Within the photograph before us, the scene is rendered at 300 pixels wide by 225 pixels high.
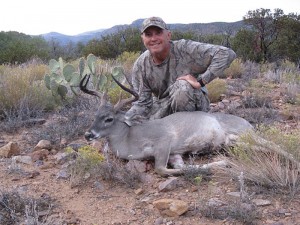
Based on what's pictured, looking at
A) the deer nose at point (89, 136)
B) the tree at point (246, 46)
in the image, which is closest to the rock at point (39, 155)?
the deer nose at point (89, 136)

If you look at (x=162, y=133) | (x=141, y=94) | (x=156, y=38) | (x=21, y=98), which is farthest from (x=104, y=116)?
(x=21, y=98)

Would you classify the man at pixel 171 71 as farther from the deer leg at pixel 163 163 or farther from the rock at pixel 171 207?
the rock at pixel 171 207

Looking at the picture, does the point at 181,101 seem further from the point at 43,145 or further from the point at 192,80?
the point at 43,145

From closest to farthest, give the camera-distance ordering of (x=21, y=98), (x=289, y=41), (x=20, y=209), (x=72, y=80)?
(x=20, y=209) < (x=21, y=98) < (x=72, y=80) < (x=289, y=41)

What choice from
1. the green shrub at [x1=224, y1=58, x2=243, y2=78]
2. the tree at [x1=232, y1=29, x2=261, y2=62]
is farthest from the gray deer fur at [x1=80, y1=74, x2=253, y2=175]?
the tree at [x1=232, y1=29, x2=261, y2=62]

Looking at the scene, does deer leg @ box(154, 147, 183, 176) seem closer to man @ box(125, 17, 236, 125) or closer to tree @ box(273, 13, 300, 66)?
man @ box(125, 17, 236, 125)

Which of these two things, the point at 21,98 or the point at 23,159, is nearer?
the point at 23,159

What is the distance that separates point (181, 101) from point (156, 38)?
0.92 meters

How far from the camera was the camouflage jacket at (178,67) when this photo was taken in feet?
17.0

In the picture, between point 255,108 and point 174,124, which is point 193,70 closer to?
point 174,124

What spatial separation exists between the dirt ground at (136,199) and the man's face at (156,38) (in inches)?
69.1

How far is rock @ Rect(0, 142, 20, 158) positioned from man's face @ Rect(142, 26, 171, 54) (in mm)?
2248

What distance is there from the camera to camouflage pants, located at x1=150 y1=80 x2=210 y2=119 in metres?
5.26

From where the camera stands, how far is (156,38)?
519 centimetres
